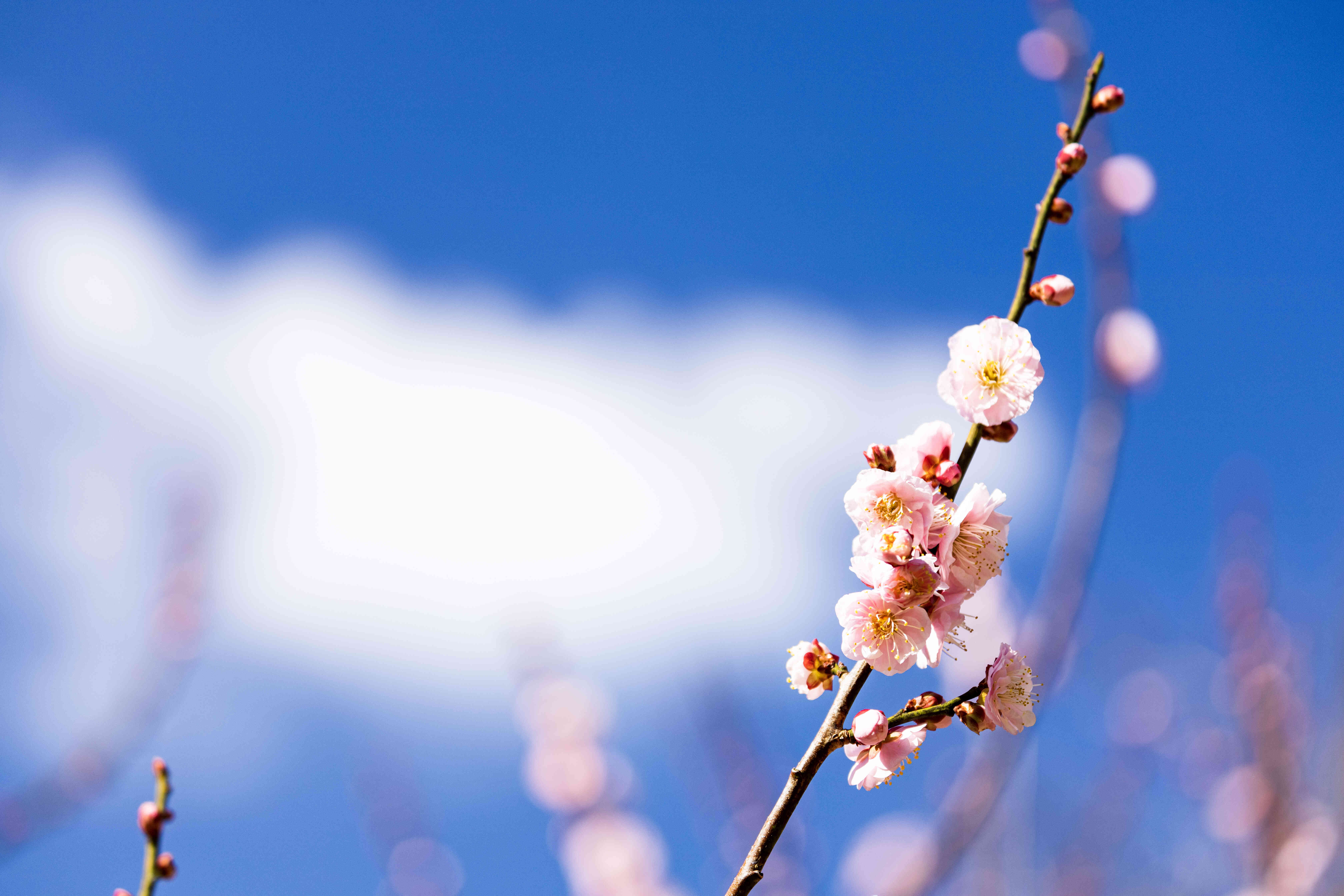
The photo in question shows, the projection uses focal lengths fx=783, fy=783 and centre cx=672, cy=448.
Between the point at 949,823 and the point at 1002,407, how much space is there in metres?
1.72

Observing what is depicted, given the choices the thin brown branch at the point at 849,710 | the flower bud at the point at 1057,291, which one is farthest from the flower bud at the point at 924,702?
the flower bud at the point at 1057,291

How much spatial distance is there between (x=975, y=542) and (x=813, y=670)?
0.45 m

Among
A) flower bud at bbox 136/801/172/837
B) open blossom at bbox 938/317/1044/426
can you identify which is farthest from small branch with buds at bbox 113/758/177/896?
open blossom at bbox 938/317/1044/426

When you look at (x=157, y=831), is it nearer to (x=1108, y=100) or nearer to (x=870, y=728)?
(x=870, y=728)

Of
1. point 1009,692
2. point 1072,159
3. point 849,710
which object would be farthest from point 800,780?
point 1072,159

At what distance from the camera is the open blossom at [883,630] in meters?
1.55

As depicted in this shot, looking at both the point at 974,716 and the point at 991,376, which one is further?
the point at 991,376

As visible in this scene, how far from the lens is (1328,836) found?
5500 millimetres

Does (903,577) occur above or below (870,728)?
above

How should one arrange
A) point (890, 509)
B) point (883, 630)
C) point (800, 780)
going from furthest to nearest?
point (890, 509)
point (883, 630)
point (800, 780)

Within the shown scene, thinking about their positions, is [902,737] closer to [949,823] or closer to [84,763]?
[949,823]

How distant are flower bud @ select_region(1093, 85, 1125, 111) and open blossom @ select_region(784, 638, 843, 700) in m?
1.50

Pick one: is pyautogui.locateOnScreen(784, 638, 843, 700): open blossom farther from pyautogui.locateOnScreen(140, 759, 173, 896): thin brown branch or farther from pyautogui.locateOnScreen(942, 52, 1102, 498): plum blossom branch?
pyautogui.locateOnScreen(140, 759, 173, 896): thin brown branch

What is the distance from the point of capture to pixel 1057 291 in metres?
1.80
